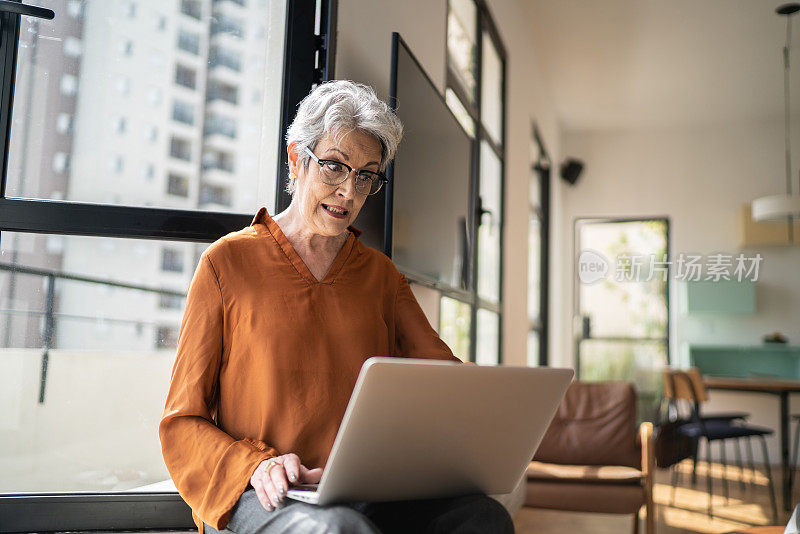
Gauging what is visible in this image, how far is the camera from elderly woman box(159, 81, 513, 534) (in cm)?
121

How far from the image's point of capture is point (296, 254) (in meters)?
1.49

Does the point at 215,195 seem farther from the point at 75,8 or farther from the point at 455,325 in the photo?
the point at 455,325

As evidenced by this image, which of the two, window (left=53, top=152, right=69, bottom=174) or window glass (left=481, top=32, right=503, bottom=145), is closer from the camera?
window (left=53, top=152, right=69, bottom=174)

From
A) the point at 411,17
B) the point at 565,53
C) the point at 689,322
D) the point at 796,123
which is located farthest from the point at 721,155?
the point at 411,17

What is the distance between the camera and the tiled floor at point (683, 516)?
412 cm

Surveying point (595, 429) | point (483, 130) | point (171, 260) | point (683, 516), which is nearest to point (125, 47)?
point (171, 260)

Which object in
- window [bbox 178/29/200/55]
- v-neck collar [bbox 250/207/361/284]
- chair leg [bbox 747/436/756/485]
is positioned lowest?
chair leg [bbox 747/436/756/485]

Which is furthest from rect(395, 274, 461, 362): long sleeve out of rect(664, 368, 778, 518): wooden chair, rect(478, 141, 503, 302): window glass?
rect(664, 368, 778, 518): wooden chair

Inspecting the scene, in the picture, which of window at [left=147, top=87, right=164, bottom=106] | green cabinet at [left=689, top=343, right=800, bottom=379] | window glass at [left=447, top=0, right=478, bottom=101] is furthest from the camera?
green cabinet at [left=689, top=343, right=800, bottom=379]

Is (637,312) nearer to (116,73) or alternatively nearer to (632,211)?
(632,211)

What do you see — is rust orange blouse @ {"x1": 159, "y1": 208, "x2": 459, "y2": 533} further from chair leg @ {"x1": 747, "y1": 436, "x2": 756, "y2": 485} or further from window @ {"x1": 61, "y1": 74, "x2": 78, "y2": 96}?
chair leg @ {"x1": 747, "y1": 436, "x2": 756, "y2": 485}

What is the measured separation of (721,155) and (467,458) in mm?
7276

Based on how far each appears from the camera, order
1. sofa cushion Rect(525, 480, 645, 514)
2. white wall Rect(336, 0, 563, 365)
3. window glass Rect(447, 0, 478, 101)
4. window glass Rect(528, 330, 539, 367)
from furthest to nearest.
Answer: window glass Rect(528, 330, 539, 367) → window glass Rect(447, 0, 478, 101) → sofa cushion Rect(525, 480, 645, 514) → white wall Rect(336, 0, 563, 365)

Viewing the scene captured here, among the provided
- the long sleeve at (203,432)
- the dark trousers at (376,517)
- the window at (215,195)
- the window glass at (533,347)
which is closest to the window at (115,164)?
the window at (215,195)
